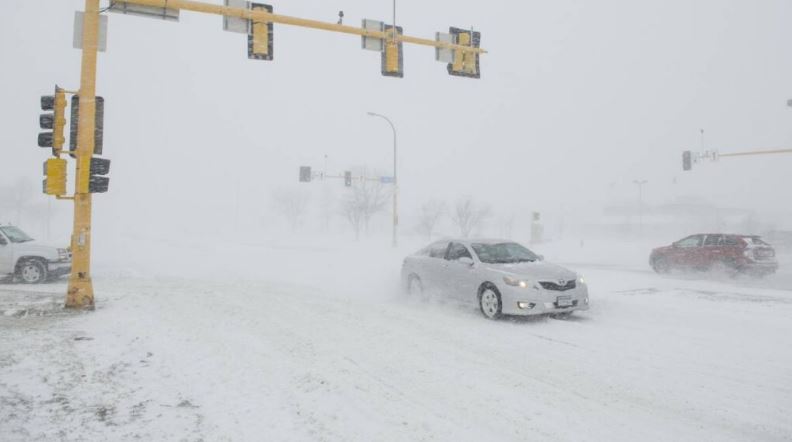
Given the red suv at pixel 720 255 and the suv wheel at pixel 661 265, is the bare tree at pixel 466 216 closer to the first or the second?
the suv wheel at pixel 661 265

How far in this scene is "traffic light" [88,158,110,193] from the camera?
923 centimetres

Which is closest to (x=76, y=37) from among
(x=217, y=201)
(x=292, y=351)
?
(x=292, y=351)

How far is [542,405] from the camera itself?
4789mm

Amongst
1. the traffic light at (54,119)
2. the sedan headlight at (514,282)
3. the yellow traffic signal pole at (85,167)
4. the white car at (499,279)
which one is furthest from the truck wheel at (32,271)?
the sedan headlight at (514,282)

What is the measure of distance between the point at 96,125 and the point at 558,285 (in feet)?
28.0

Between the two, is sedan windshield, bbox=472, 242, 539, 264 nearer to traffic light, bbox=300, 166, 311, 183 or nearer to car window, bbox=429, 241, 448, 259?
car window, bbox=429, 241, 448, 259

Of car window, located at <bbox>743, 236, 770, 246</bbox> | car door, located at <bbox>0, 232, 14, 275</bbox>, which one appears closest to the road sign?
car door, located at <bbox>0, 232, 14, 275</bbox>

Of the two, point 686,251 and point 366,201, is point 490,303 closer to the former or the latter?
point 686,251

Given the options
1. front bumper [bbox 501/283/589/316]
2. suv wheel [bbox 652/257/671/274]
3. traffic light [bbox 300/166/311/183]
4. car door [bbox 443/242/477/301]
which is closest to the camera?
front bumper [bbox 501/283/589/316]

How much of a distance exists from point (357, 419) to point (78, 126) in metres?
7.90

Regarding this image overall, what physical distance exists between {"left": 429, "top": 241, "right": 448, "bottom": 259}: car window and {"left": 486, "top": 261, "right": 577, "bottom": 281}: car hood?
1.59 m

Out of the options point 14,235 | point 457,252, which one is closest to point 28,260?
point 14,235

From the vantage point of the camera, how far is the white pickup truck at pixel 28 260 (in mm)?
13312

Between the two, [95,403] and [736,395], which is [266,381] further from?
[736,395]
